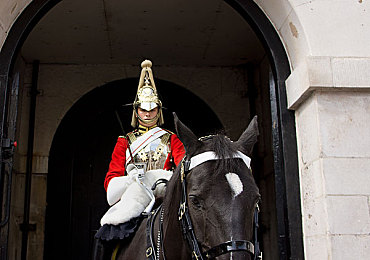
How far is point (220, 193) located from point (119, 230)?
4.31 ft

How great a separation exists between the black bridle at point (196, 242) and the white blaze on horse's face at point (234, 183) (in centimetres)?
17

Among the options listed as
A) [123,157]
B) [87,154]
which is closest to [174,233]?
[123,157]

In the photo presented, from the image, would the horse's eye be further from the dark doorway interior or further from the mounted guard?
the dark doorway interior

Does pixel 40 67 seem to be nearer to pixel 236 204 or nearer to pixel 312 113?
pixel 312 113

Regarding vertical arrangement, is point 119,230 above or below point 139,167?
below

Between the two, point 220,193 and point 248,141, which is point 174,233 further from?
point 248,141

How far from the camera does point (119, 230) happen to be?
11.5 feet

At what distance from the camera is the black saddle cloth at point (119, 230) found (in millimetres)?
3436

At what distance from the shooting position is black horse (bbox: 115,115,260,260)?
2.32 m

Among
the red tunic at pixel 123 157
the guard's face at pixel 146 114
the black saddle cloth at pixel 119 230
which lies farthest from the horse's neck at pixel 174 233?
the guard's face at pixel 146 114

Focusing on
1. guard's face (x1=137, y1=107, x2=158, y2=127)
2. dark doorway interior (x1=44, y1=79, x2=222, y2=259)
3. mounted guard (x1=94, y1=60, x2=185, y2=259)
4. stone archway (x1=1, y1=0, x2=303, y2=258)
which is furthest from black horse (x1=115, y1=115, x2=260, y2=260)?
dark doorway interior (x1=44, y1=79, x2=222, y2=259)

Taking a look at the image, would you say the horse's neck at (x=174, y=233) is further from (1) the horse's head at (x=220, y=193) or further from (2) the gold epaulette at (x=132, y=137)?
(2) the gold epaulette at (x=132, y=137)

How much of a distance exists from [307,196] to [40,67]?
422 centimetres

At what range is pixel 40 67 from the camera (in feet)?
21.2
